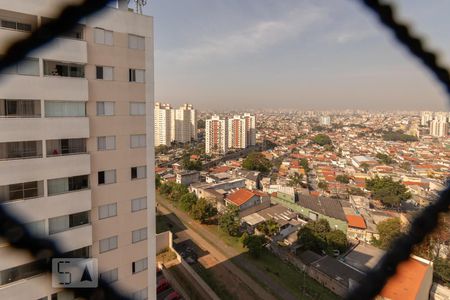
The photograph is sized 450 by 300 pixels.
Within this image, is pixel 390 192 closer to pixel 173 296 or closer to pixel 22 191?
pixel 173 296

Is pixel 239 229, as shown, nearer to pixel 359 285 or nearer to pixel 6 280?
pixel 6 280

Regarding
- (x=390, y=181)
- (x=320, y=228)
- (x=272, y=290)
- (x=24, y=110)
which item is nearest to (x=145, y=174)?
(x=24, y=110)

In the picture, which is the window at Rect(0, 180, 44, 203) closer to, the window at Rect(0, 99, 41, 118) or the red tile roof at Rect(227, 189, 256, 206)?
the window at Rect(0, 99, 41, 118)

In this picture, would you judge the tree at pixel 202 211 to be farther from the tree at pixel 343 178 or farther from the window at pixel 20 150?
the tree at pixel 343 178

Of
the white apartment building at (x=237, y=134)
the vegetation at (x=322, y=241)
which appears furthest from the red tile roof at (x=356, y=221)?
the white apartment building at (x=237, y=134)
